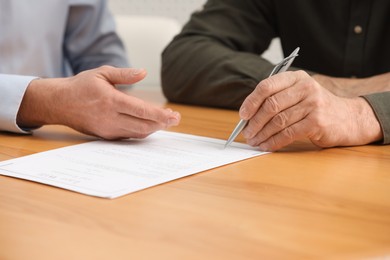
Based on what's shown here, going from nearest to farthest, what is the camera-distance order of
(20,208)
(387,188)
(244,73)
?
(20,208), (387,188), (244,73)

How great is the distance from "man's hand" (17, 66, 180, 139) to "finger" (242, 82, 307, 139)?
114 mm

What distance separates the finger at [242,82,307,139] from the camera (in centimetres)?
87

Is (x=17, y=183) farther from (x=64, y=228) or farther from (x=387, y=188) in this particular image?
(x=387, y=188)

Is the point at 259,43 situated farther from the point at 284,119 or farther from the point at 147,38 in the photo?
the point at 284,119

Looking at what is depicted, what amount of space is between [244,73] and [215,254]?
2.56 ft

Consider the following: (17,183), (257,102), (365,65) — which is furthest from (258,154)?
(365,65)

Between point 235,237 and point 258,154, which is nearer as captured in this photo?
point 235,237

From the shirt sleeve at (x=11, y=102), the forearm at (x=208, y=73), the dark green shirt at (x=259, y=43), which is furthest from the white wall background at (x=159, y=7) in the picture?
the shirt sleeve at (x=11, y=102)

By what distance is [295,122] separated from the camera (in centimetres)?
88

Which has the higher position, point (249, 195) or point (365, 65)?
point (249, 195)

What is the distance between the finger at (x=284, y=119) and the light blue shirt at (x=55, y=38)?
75cm

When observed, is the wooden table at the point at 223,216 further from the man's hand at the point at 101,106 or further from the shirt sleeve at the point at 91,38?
the shirt sleeve at the point at 91,38

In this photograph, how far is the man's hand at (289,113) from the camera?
87 cm

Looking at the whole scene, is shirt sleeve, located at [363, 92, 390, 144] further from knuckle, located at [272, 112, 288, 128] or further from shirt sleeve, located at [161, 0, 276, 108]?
shirt sleeve, located at [161, 0, 276, 108]
